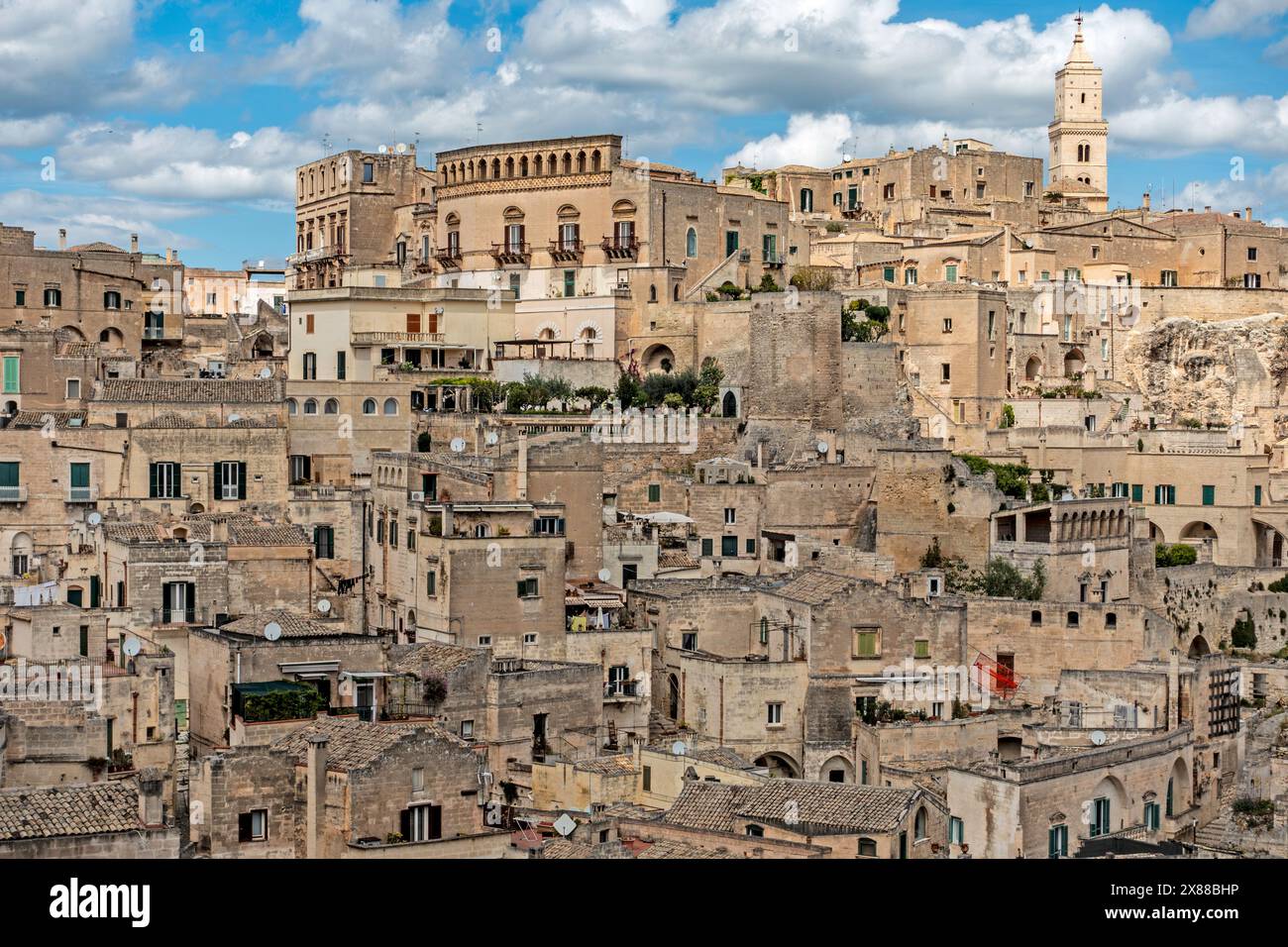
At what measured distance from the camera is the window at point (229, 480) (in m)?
33.9

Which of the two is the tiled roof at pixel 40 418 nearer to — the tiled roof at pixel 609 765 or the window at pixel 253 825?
the tiled roof at pixel 609 765

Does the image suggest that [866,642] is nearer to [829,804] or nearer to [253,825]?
[829,804]

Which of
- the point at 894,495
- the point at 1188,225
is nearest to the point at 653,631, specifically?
the point at 894,495

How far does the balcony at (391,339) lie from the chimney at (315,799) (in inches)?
913

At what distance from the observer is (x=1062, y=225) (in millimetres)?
52781

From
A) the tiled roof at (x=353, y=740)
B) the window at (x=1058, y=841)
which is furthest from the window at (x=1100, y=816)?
the tiled roof at (x=353, y=740)

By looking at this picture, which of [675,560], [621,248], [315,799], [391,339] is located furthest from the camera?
[621,248]

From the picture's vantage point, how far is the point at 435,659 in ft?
84.5

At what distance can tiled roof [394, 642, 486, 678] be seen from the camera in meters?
25.3

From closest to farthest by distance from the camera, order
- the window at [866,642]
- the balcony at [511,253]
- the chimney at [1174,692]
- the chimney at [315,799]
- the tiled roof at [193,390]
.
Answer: the chimney at [315,799] → the chimney at [1174,692] → the window at [866,642] → the tiled roof at [193,390] → the balcony at [511,253]

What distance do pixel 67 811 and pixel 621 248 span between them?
30633mm

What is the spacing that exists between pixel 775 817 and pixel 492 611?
8122 millimetres

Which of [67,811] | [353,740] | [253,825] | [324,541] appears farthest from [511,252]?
[67,811]

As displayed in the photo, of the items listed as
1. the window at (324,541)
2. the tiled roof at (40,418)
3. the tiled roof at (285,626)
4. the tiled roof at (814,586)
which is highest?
the tiled roof at (40,418)
